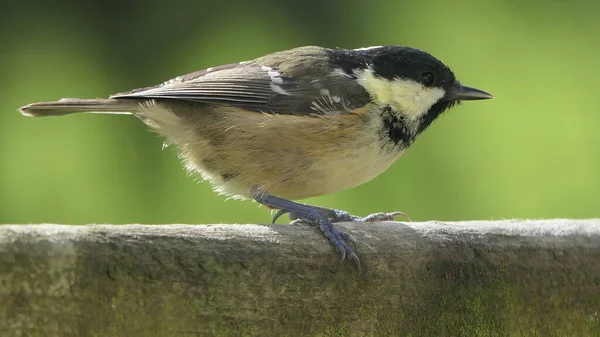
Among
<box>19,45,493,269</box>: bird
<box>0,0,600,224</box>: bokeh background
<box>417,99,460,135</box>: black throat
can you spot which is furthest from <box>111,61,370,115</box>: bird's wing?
<box>0,0,600,224</box>: bokeh background

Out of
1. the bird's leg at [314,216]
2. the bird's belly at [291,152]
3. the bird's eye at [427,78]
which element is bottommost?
the bird's leg at [314,216]

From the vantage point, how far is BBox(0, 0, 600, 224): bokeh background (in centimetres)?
245

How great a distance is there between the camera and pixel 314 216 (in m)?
1.89

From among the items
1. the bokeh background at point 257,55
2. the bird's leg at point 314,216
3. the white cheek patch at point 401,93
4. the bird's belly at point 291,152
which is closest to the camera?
the bird's leg at point 314,216

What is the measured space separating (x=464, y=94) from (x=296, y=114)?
17.7 inches

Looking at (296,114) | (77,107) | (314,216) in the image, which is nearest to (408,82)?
(296,114)

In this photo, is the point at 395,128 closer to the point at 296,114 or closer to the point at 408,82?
the point at 408,82

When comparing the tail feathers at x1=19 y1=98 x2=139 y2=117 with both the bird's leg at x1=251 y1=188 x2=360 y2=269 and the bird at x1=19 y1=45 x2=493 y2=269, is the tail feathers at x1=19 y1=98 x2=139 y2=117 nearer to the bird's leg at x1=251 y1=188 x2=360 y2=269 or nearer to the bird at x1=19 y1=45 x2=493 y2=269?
the bird at x1=19 y1=45 x2=493 y2=269

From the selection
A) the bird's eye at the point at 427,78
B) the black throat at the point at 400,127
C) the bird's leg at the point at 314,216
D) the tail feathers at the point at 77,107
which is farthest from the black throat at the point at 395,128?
the tail feathers at the point at 77,107

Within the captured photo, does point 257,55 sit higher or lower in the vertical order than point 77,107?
higher

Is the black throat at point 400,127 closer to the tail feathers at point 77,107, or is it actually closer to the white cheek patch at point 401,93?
→ the white cheek patch at point 401,93

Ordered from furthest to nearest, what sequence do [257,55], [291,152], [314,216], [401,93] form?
[257,55], [401,93], [291,152], [314,216]

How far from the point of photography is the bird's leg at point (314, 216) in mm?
1508

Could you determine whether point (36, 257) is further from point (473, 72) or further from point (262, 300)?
point (473, 72)
